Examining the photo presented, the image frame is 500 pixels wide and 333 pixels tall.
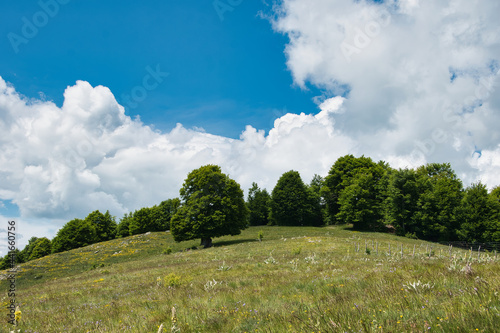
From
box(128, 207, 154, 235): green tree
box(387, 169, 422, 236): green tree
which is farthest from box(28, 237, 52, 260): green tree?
box(387, 169, 422, 236): green tree

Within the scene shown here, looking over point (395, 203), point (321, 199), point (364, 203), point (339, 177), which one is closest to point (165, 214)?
point (321, 199)

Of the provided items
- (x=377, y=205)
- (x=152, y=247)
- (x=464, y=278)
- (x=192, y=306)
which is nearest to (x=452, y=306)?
(x=464, y=278)

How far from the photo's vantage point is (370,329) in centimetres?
363

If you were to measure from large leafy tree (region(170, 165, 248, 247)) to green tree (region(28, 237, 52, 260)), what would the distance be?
7431 cm

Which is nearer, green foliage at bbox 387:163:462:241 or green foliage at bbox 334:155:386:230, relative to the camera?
green foliage at bbox 387:163:462:241

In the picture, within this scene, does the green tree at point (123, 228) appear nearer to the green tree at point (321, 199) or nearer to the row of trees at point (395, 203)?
the row of trees at point (395, 203)

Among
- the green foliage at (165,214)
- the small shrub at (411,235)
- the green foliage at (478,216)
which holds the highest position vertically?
the green foliage at (165,214)

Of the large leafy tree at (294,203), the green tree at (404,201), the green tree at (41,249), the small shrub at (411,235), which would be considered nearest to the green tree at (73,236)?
the green tree at (41,249)

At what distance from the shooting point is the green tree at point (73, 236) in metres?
78.3

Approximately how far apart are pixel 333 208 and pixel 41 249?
94.6 meters

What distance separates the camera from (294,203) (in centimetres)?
7588

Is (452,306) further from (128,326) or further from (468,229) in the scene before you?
(468,229)

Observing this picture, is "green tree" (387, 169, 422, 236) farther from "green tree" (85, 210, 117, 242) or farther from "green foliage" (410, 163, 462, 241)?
"green tree" (85, 210, 117, 242)

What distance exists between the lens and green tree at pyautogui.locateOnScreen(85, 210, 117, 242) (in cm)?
9062
